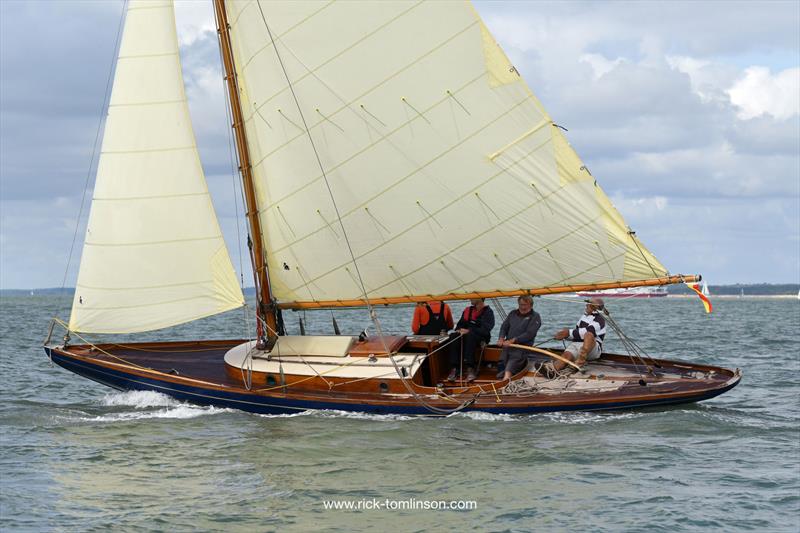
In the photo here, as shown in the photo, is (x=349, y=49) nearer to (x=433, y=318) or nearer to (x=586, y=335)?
(x=433, y=318)

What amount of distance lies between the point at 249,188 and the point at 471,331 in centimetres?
475

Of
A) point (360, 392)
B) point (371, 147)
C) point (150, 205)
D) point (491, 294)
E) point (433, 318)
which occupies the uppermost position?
point (371, 147)

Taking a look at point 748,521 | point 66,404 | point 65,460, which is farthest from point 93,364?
point 748,521

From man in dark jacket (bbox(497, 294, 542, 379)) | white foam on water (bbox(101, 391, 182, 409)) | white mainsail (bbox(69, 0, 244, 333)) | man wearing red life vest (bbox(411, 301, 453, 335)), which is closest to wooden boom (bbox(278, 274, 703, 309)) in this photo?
man in dark jacket (bbox(497, 294, 542, 379))

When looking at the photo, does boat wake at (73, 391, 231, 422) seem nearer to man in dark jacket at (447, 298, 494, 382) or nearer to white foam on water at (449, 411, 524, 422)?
man in dark jacket at (447, 298, 494, 382)

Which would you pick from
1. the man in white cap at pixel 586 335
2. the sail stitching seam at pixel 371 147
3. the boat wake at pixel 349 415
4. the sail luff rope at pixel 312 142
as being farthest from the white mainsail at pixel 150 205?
the man in white cap at pixel 586 335

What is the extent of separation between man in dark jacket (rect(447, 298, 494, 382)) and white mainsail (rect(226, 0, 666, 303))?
0.65 metres

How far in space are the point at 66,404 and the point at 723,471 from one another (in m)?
12.7

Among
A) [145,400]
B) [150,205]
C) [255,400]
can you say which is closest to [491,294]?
[255,400]

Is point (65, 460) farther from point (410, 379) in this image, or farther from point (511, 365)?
point (511, 365)

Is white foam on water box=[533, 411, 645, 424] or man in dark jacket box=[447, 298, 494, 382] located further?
man in dark jacket box=[447, 298, 494, 382]

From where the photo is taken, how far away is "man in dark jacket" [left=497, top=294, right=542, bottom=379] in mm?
18250

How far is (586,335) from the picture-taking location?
60.5 feet

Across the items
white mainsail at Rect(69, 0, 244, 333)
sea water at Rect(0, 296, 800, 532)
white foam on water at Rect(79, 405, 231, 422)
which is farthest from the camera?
white mainsail at Rect(69, 0, 244, 333)
